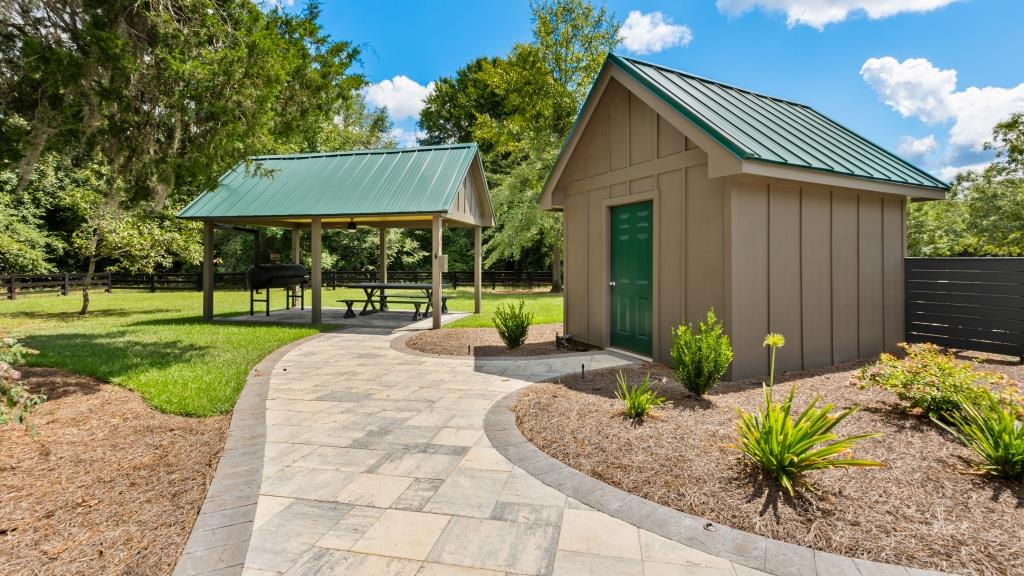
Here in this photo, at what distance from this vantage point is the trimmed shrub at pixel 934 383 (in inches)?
152

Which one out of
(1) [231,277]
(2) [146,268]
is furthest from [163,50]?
(1) [231,277]

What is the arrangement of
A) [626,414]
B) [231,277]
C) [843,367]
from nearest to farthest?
[626,414] < [843,367] < [231,277]

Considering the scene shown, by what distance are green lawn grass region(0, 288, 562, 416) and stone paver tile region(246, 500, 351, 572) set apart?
2.54 meters

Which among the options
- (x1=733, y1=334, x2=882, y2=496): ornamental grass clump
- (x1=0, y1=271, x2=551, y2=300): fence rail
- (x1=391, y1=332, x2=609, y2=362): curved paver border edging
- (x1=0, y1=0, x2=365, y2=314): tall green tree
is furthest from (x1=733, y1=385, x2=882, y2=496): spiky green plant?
(x1=0, y1=271, x2=551, y2=300): fence rail

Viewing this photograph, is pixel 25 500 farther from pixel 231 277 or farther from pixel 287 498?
pixel 231 277

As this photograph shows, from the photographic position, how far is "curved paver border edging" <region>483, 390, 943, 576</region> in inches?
87.1

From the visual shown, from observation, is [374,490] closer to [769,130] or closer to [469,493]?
[469,493]

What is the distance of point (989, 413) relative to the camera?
3.33m

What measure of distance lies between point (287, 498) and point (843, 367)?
254 inches

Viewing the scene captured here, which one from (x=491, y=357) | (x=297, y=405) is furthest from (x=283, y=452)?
(x=491, y=357)

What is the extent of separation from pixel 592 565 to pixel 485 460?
4.52 feet

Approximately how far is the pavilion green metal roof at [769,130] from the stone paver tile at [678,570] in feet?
13.2

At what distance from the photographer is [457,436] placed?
13.3 ft

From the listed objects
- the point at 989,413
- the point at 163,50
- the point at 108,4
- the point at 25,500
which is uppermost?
the point at 108,4
